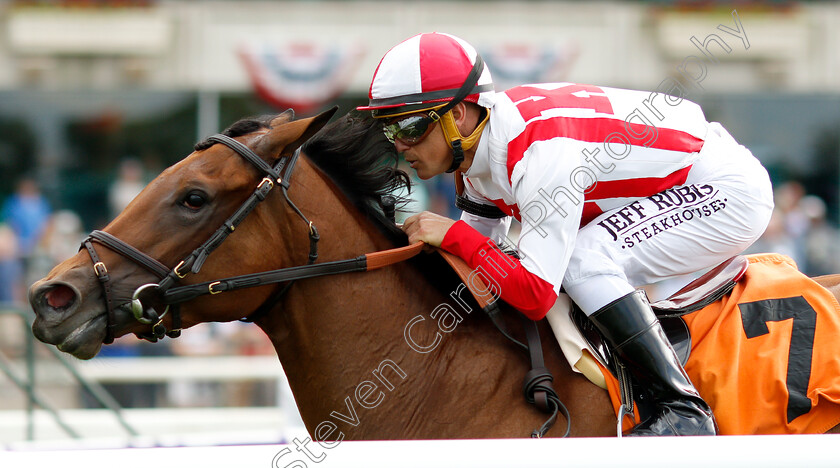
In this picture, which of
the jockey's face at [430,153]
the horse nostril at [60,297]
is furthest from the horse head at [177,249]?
the jockey's face at [430,153]

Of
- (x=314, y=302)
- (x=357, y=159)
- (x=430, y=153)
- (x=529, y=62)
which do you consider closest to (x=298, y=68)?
(x=529, y=62)

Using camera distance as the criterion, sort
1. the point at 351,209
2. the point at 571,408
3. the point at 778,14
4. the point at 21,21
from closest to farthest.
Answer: the point at 571,408
the point at 351,209
the point at 21,21
the point at 778,14

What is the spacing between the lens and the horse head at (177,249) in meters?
2.35

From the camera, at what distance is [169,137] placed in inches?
465

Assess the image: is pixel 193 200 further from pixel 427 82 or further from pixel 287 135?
pixel 427 82

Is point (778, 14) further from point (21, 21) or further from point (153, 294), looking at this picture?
point (153, 294)

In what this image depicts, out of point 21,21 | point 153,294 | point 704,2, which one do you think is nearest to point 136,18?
point 21,21

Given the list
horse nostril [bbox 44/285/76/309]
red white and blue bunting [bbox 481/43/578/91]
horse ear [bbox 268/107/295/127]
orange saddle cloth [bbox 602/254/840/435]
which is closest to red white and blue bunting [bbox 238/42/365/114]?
red white and blue bunting [bbox 481/43/578/91]

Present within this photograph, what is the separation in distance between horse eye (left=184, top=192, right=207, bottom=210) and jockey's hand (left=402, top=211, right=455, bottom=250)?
0.71m

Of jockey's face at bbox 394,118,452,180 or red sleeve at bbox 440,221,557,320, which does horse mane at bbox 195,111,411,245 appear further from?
red sleeve at bbox 440,221,557,320

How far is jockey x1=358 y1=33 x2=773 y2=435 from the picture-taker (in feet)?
7.99

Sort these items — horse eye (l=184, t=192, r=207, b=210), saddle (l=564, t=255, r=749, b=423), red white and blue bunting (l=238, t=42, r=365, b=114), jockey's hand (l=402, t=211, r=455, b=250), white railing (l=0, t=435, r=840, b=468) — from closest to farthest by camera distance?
white railing (l=0, t=435, r=840, b=468)
horse eye (l=184, t=192, r=207, b=210)
saddle (l=564, t=255, r=749, b=423)
jockey's hand (l=402, t=211, r=455, b=250)
red white and blue bunting (l=238, t=42, r=365, b=114)

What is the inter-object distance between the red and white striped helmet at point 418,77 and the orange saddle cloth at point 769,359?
104cm

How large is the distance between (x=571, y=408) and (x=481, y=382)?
11.5 inches
